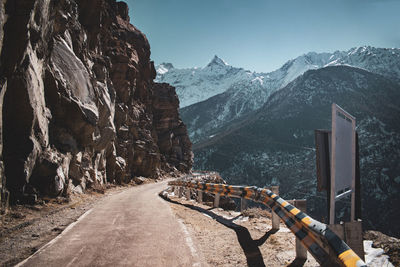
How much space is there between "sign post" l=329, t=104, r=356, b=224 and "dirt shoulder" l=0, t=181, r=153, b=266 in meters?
5.66

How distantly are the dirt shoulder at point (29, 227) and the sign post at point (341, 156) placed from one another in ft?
18.6

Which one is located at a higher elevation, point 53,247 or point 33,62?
point 33,62

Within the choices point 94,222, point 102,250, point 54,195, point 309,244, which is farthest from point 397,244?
point 54,195

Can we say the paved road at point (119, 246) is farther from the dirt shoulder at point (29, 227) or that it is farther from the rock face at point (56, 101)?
the rock face at point (56, 101)

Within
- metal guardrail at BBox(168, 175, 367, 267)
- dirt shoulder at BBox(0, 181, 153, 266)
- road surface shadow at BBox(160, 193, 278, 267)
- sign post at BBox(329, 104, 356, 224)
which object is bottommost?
dirt shoulder at BBox(0, 181, 153, 266)

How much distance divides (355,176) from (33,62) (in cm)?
1224

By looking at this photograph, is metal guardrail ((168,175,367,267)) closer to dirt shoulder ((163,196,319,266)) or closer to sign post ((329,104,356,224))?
sign post ((329,104,356,224))

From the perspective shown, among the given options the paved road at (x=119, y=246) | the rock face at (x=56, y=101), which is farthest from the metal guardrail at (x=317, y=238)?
the rock face at (x=56, y=101)

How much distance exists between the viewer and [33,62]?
1065cm

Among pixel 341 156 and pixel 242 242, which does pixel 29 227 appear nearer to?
pixel 242 242

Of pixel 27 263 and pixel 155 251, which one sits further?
pixel 155 251

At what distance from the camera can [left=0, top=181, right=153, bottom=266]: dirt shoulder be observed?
5238 millimetres

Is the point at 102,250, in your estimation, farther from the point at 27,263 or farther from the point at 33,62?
the point at 33,62

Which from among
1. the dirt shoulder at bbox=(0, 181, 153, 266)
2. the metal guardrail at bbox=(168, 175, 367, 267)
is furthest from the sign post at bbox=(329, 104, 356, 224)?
the dirt shoulder at bbox=(0, 181, 153, 266)
